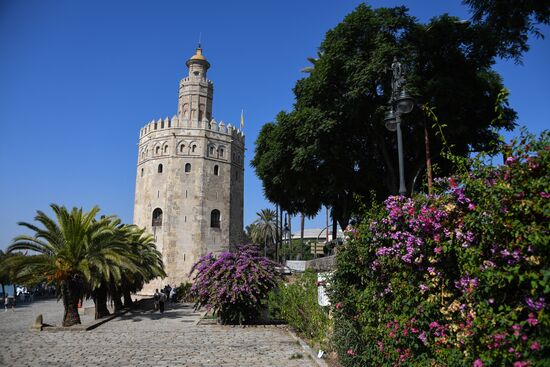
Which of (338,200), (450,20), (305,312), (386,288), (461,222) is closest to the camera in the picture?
(461,222)

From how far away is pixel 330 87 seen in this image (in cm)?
1767

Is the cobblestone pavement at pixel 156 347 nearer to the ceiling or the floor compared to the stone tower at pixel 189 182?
nearer to the floor

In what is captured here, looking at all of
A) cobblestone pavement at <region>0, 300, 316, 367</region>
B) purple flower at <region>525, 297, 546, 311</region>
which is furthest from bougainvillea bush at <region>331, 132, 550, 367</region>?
cobblestone pavement at <region>0, 300, 316, 367</region>

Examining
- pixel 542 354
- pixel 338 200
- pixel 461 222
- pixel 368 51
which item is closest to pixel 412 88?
pixel 368 51

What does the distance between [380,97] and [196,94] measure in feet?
83.0

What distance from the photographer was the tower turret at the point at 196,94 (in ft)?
128

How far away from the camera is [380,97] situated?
17.2 m

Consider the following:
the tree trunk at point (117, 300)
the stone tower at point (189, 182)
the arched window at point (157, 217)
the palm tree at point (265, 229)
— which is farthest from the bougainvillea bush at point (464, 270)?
the palm tree at point (265, 229)

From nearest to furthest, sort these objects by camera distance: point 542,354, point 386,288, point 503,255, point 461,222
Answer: point 542,354
point 503,255
point 461,222
point 386,288

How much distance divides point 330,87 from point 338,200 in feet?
24.7

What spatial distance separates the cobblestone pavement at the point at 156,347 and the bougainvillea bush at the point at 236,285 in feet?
2.32

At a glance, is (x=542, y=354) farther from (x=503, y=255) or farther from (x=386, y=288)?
(x=386, y=288)

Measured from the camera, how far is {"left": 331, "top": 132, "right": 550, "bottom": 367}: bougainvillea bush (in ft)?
9.72

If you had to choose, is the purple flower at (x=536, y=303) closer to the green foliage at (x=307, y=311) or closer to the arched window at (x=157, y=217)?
the green foliage at (x=307, y=311)
